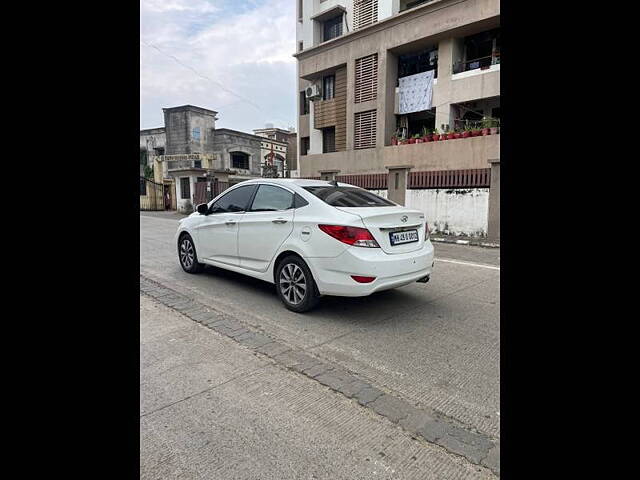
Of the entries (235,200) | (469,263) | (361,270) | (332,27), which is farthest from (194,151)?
(361,270)

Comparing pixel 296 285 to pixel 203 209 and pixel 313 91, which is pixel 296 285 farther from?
pixel 313 91

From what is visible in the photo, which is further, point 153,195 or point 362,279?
point 153,195

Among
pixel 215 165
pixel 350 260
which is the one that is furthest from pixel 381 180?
pixel 215 165

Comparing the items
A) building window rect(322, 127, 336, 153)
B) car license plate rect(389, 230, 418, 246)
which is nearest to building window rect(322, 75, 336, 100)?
building window rect(322, 127, 336, 153)

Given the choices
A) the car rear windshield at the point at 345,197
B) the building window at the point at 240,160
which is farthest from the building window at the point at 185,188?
the car rear windshield at the point at 345,197

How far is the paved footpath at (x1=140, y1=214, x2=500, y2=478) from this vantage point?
8.37 ft

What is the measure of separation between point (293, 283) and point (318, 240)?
25.3 inches

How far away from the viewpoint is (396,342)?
12.3 feet

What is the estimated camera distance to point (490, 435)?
2.38 meters

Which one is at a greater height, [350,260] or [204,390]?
[350,260]

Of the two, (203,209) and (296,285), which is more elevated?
(203,209)

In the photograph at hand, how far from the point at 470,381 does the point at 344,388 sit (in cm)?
94
